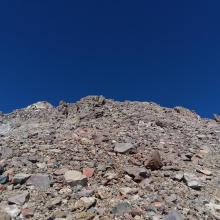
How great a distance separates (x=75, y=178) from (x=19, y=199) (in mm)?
1867

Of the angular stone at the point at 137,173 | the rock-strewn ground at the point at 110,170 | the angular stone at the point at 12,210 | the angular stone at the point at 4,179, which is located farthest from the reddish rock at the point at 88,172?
the angular stone at the point at 12,210

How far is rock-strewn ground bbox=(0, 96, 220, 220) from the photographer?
1020 cm

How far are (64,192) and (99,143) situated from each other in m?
4.26

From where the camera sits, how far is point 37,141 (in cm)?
1502

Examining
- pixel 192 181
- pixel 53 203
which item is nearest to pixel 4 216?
pixel 53 203

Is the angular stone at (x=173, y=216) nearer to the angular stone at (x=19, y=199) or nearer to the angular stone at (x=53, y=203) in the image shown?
the angular stone at (x=53, y=203)

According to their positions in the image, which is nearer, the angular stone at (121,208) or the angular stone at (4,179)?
the angular stone at (121,208)

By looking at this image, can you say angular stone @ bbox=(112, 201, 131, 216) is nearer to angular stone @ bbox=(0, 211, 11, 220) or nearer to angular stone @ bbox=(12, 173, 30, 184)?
angular stone @ bbox=(0, 211, 11, 220)

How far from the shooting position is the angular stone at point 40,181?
11.2 meters

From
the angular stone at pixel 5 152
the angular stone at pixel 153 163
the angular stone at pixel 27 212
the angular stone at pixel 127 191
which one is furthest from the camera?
the angular stone at pixel 5 152

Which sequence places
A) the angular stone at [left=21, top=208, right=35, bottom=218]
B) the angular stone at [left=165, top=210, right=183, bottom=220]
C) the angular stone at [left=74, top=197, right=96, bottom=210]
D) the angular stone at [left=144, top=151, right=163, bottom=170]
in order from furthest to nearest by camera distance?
the angular stone at [left=144, top=151, right=163, bottom=170] → the angular stone at [left=74, top=197, right=96, bottom=210] → the angular stone at [left=165, top=210, right=183, bottom=220] → the angular stone at [left=21, top=208, right=35, bottom=218]

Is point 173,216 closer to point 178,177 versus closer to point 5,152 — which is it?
point 178,177

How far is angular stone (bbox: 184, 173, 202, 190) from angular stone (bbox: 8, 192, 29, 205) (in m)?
→ 5.23

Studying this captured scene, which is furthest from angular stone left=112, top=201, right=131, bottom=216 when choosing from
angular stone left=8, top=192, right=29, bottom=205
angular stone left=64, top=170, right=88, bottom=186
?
Result: angular stone left=8, top=192, right=29, bottom=205
